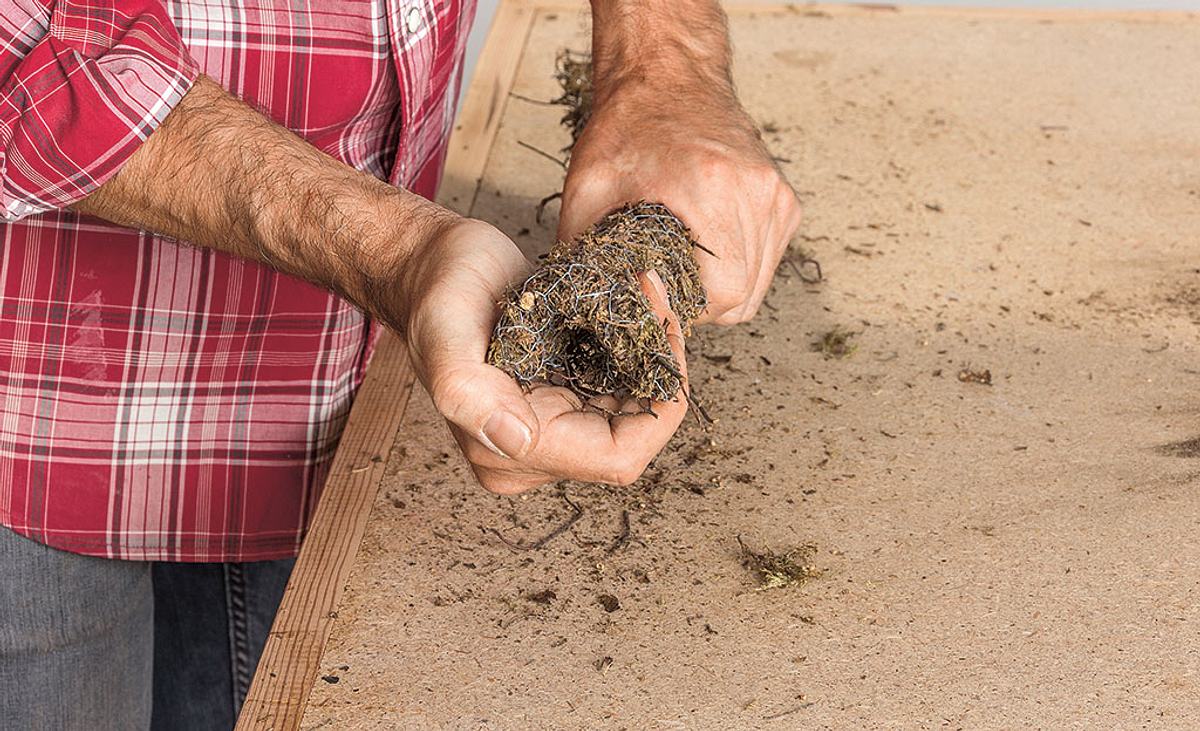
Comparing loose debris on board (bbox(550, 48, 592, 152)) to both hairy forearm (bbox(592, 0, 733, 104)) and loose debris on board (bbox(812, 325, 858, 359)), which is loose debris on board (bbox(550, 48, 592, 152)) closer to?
hairy forearm (bbox(592, 0, 733, 104))

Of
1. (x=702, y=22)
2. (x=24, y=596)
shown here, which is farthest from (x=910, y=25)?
(x=24, y=596)

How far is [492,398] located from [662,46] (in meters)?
0.63

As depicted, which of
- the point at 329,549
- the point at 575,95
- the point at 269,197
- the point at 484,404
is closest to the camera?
the point at 484,404

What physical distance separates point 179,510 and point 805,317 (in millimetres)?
731

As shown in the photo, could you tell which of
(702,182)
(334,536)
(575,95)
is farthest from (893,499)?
(575,95)

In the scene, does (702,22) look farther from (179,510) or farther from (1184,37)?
(1184,37)

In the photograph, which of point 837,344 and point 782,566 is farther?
point 837,344

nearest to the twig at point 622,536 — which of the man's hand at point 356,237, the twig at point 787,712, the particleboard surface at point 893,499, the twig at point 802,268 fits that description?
the particleboard surface at point 893,499

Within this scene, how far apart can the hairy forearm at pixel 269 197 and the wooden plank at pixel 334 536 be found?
0.24 meters

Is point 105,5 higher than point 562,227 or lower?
higher

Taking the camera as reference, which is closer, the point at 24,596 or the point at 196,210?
the point at 196,210

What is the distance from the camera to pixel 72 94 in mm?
932

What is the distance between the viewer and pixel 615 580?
105 cm

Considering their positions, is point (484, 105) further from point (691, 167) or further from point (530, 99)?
point (691, 167)
